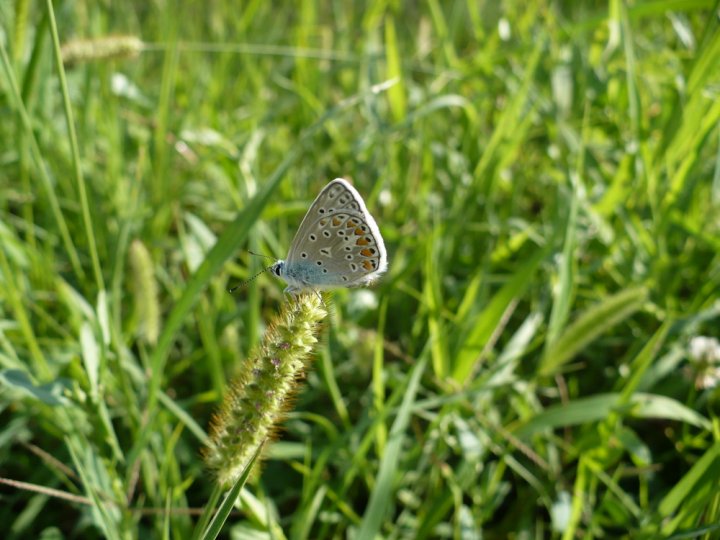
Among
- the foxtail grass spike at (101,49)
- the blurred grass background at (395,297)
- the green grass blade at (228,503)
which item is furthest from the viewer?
the foxtail grass spike at (101,49)

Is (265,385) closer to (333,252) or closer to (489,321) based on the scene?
(333,252)

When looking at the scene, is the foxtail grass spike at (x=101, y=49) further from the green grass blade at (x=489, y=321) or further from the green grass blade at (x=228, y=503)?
the green grass blade at (x=228, y=503)

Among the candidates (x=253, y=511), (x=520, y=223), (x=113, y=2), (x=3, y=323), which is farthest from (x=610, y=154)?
(x=113, y=2)

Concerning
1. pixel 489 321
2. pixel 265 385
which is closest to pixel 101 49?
pixel 489 321

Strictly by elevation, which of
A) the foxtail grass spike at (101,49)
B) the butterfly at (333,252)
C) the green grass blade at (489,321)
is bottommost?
the green grass blade at (489,321)

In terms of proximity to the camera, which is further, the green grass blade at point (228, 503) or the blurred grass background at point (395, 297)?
the blurred grass background at point (395, 297)

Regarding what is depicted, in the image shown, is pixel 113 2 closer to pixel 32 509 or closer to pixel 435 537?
pixel 32 509

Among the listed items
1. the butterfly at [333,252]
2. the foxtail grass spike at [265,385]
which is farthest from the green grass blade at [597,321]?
the foxtail grass spike at [265,385]
